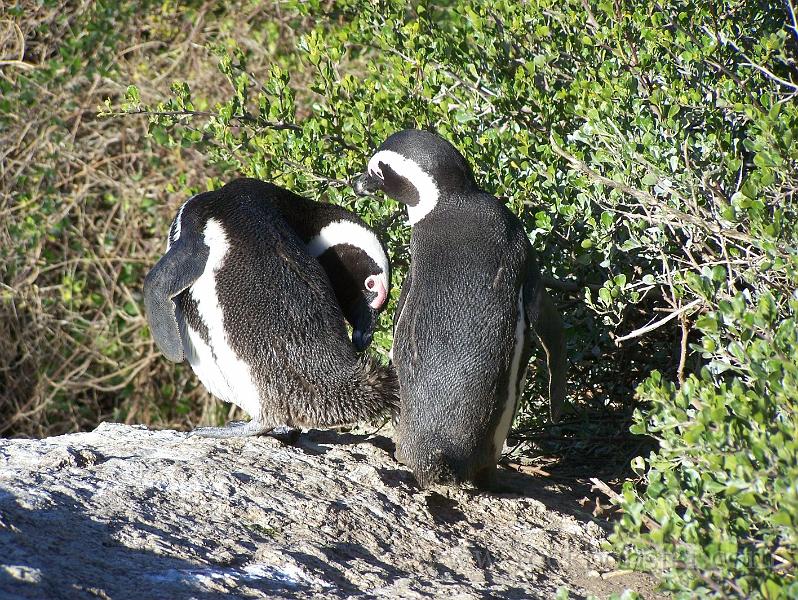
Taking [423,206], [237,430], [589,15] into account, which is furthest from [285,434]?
[589,15]

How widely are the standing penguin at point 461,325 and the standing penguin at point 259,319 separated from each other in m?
0.18

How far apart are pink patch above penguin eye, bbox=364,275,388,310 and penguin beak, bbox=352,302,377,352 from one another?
0.10ft

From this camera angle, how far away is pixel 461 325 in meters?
2.78

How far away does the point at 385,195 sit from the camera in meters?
3.28

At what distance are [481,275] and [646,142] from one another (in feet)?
2.00

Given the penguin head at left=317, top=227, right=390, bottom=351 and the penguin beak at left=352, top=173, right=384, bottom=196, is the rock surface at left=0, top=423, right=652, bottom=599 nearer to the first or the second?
the penguin head at left=317, top=227, right=390, bottom=351

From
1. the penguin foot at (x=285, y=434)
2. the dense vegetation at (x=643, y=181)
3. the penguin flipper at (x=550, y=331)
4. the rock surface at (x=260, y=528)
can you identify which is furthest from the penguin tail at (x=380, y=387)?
the dense vegetation at (x=643, y=181)

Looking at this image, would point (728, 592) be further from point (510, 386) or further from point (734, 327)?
point (510, 386)

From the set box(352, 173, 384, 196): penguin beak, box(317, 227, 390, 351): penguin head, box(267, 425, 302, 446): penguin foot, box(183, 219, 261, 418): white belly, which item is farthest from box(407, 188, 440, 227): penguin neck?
box(267, 425, 302, 446): penguin foot

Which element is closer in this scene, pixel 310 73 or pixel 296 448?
pixel 296 448

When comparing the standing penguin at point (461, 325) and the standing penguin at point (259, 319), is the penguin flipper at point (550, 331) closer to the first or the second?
the standing penguin at point (461, 325)

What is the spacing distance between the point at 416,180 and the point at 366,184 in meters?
0.27

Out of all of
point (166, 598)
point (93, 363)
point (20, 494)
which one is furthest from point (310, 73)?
Answer: point (166, 598)

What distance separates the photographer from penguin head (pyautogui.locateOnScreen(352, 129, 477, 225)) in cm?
301
